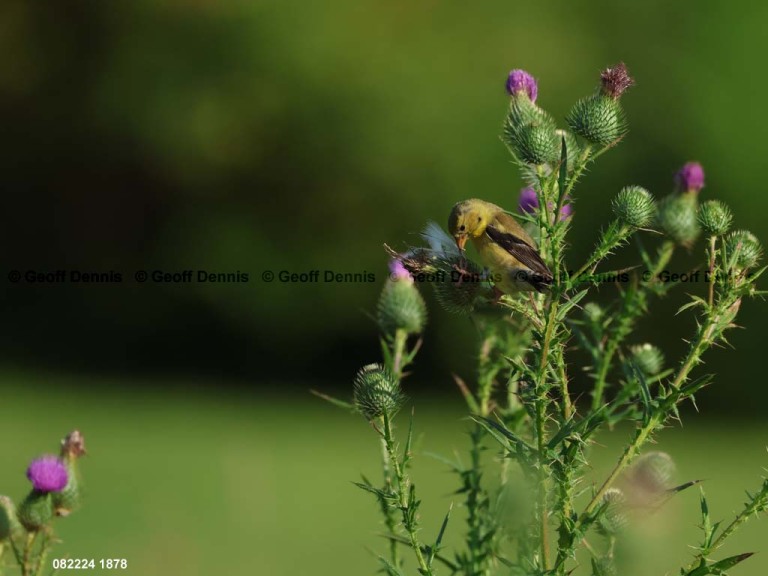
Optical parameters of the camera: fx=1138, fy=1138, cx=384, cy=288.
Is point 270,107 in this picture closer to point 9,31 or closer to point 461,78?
point 461,78

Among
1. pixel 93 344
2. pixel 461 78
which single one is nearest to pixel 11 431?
pixel 93 344

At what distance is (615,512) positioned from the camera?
2.48 meters

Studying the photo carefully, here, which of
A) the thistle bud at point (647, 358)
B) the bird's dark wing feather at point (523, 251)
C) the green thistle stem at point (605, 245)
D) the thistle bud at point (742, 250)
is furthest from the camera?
the thistle bud at point (647, 358)

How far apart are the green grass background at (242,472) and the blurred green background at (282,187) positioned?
0.04 meters

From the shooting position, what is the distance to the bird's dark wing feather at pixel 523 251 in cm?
238

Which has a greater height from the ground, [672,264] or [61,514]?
[672,264]

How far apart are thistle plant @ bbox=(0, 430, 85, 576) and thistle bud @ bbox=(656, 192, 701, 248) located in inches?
66.2

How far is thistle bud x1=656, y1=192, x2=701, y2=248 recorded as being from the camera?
306 centimetres

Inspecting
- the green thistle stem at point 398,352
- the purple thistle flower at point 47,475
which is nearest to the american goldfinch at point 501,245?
the green thistle stem at point 398,352

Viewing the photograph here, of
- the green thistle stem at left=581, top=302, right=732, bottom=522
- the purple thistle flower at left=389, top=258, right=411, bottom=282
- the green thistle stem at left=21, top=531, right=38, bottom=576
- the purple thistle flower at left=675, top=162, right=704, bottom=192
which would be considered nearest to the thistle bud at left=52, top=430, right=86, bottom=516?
the green thistle stem at left=21, top=531, right=38, bottom=576

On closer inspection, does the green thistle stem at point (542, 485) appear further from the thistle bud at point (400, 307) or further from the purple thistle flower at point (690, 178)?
the purple thistle flower at point (690, 178)

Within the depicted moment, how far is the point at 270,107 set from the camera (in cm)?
1020

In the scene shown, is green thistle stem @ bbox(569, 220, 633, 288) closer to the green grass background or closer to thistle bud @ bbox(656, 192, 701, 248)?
thistle bud @ bbox(656, 192, 701, 248)

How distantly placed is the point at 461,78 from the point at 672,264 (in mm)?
2357
